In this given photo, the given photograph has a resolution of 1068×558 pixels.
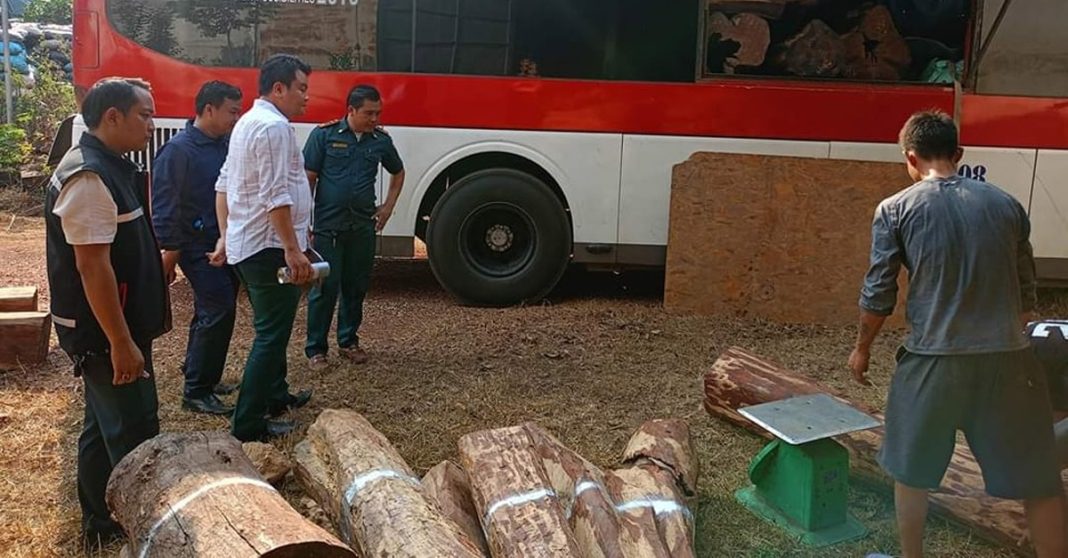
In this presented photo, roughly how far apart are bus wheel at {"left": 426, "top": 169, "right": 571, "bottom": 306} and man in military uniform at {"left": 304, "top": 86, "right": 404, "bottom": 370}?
1565 mm

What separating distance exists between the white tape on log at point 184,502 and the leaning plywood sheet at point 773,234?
4430mm

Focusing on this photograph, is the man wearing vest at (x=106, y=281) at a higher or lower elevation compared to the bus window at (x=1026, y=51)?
lower

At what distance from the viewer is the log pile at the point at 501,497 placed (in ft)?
9.57

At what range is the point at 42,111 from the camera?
1301cm

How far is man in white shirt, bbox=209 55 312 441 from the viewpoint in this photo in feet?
12.7

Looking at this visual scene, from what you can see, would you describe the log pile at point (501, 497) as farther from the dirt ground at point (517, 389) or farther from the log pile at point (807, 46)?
the log pile at point (807, 46)

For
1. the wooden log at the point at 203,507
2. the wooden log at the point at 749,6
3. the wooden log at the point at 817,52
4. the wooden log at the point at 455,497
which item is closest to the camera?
the wooden log at the point at 203,507

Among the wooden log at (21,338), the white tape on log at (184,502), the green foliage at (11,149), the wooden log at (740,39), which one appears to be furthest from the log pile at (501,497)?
the green foliage at (11,149)

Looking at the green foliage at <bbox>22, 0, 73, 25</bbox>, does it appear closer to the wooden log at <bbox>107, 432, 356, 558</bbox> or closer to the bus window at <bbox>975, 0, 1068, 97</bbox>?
the bus window at <bbox>975, 0, 1068, 97</bbox>

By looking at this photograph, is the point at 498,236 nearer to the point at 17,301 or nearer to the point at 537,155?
the point at 537,155

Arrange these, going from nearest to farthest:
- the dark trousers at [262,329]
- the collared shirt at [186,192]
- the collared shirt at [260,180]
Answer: the collared shirt at [260,180] → the dark trousers at [262,329] → the collared shirt at [186,192]

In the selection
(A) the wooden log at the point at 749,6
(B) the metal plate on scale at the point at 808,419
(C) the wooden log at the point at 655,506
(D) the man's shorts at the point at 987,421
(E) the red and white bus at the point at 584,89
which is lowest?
(C) the wooden log at the point at 655,506

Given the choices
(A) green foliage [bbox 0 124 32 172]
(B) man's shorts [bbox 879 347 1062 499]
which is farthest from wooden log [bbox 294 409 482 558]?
(A) green foliage [bbox 0 124 32 172]

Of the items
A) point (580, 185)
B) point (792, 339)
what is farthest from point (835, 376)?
point (580, 185)
